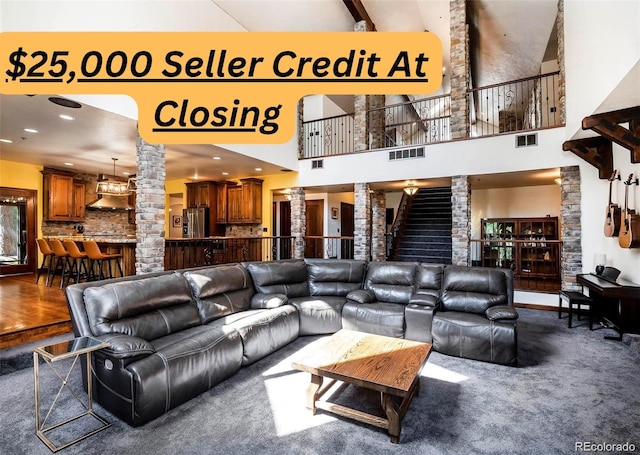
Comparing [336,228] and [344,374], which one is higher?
[336,228]

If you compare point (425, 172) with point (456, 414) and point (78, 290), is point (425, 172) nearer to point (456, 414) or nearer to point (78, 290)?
point (456, 414)

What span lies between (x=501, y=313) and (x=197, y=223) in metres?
7.67

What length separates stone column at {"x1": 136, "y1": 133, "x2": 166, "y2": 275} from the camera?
166 inches

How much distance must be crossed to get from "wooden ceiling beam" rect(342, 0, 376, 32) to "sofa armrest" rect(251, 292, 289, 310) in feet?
20.3

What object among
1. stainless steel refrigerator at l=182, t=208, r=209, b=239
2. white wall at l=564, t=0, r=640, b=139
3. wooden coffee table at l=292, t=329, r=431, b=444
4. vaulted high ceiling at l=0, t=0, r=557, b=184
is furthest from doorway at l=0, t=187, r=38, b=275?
white wall at l=564, t=0, r=640, b=139

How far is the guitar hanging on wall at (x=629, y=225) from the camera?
363 cm

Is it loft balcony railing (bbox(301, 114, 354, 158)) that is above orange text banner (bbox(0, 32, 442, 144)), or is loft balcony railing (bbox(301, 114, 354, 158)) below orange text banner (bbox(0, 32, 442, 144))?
above

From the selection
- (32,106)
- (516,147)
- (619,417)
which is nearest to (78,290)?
(32,106)

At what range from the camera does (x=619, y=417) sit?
2.24 metres

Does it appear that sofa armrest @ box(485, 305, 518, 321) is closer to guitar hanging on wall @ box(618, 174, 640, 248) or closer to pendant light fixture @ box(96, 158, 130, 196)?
guitar hanging on wall @ box(618, 174, 640, 248)

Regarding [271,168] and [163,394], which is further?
[271,168]

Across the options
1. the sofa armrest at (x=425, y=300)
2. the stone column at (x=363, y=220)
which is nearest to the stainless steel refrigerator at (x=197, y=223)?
the stone column at (x=363, y=220)

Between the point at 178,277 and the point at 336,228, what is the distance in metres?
7.20

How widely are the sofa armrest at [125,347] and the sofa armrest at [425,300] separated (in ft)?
8.97
